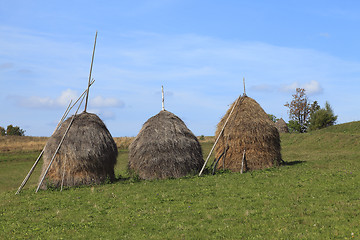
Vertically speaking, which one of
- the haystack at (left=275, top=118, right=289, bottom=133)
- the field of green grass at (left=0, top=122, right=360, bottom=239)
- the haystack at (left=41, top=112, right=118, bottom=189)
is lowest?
the field of green grass at (left=0, top=122, right=360, bottom=239)

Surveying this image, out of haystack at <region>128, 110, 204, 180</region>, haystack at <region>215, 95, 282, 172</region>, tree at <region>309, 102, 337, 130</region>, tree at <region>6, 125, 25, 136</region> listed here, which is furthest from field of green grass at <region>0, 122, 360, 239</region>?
tree at <region>6, 125, 25, 136</region>

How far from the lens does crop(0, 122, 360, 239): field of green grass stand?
12707 mm

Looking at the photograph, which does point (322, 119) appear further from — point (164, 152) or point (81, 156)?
point (81, 156)

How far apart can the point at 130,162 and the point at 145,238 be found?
13.3m

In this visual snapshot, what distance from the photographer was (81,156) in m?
23.5

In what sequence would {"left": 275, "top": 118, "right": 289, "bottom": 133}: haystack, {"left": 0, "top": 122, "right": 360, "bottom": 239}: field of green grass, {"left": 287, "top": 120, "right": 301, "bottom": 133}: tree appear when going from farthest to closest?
{"left": 287, "top": 120, "right": 301, "bottom": 133}: tree → {"left": 275, "top": 118, "right": 289, "bottom": 133}: haystack → {"left": 0, "top": 122, "right": 360, "bottom": 239}: field of green grass

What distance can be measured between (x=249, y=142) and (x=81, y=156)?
10.6 metres

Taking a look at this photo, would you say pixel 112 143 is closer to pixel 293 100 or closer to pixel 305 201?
pixel 305 201

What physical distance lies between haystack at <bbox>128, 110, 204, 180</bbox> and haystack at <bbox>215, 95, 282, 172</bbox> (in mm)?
2273

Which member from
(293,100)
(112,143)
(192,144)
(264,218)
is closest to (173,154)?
(192,144)

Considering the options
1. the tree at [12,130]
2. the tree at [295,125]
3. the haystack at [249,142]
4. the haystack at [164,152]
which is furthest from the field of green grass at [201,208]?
→ the tree at [12,130]

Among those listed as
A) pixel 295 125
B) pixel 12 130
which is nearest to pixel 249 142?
pixel 295 125

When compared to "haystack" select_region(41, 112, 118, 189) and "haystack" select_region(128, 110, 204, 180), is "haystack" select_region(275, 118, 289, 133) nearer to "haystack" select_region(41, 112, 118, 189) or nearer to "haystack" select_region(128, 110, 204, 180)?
"haystack" select_region(128, 110, 204, 180)

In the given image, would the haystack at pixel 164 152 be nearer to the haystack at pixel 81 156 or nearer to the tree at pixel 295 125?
the haystack at pixel 81 156
